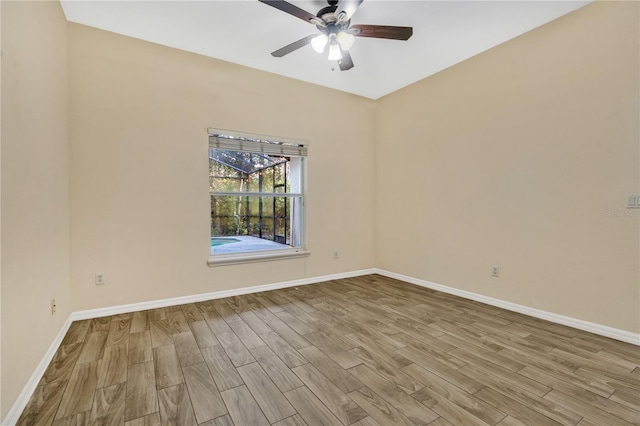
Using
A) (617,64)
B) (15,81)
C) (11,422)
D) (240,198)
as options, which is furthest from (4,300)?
(617,64)

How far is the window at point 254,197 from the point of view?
3469 mm

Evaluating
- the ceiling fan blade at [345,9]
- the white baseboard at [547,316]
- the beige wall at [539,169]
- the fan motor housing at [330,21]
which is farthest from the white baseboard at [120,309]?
the ceiling fan blade at [345,9]

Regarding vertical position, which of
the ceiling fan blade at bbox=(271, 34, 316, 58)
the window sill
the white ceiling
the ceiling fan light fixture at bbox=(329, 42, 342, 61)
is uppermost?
the white ceiling

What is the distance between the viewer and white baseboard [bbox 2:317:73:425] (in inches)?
55.7

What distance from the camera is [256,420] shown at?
4.78 feet

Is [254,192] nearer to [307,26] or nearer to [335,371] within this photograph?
[307,26]

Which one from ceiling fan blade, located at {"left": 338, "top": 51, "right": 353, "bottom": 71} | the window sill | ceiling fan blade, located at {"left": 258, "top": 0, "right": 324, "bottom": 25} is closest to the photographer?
ceiling fan blade, located at {"left": 258, "top": 0, "right": 324, "bottom": 25}

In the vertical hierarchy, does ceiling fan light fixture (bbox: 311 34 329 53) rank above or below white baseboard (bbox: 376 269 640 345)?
above

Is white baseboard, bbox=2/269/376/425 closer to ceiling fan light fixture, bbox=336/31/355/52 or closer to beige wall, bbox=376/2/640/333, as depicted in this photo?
beige wall, bbox=376/2/640/333

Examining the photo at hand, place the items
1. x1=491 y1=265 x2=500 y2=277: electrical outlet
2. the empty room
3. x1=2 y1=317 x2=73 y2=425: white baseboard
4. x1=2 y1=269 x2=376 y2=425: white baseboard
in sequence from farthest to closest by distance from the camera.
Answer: x1=491 y1=265 x2=500 y2=277: electrical outlet
the empty room
x1=2 y1=269 x2=376 y2=425: white baseboard
x1=2 y1=317 x2=73 y2=425: white baseboard

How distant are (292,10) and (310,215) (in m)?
2.43

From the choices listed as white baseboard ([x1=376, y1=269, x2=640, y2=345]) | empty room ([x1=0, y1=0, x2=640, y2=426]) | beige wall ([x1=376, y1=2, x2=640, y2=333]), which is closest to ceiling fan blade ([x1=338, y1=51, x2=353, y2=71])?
empty room ([x1=0, y1=0, x2=640, y2=426])

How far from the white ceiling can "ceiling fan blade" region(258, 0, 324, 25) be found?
302 millimetres

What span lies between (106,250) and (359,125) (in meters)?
3.56
